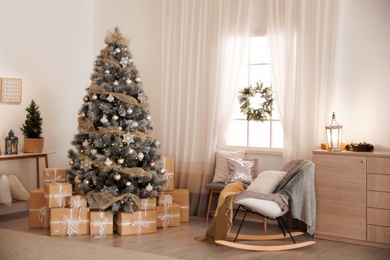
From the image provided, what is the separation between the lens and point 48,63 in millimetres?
8102

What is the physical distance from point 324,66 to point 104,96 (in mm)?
2564

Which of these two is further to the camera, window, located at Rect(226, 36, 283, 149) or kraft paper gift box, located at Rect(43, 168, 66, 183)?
window, located at Rect(226, 36, 283, 149)

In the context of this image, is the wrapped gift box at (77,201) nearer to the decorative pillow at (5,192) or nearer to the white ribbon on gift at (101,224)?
the white ribbon on gift at (101,224)

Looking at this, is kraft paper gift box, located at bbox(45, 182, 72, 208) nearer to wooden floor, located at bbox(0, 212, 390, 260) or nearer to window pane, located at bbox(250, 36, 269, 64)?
wooden floor, located at bbox(0, 212, 390, 260)

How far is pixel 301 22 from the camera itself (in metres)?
6.70

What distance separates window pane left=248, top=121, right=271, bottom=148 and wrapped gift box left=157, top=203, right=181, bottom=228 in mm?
1399

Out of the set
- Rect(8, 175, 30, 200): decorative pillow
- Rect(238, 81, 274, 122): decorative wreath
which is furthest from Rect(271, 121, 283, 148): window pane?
Rect(8, 175, 30, 200): decorative pillow

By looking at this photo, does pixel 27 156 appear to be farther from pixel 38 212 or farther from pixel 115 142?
pixel 115 142

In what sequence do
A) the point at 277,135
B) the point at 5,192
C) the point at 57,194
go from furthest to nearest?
the point at 277,135 < the point at 5,192 < the point at 57,194

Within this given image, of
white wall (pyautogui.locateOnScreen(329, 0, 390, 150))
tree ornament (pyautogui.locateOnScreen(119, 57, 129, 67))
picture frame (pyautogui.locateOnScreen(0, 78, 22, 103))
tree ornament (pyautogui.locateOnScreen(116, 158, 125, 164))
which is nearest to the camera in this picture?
white wall (pyautogui.locateOnScreen(329, 0, 390, 150))

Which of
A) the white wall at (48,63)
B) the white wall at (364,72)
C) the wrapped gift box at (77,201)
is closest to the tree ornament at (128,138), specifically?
the wrapped gift box at (77,201)

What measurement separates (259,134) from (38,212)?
2.92m

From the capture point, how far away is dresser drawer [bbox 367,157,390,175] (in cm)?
576

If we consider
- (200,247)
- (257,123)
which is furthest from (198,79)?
(200,247)
